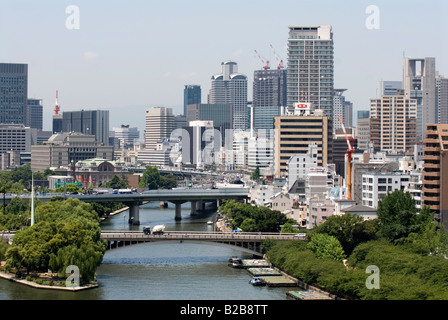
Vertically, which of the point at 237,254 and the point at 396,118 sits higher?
the point at 396,118

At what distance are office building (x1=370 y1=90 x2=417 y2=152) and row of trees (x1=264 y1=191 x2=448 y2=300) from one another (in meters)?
59.3

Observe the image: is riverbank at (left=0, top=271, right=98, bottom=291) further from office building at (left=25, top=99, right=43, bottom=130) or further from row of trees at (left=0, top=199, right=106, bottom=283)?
office building at (left=25, top=99, right=43, bottom=130)

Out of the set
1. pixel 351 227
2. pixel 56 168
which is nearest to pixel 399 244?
pixel 351 227

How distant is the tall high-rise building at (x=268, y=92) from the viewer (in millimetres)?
151750

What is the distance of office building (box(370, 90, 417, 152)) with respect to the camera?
301 ft

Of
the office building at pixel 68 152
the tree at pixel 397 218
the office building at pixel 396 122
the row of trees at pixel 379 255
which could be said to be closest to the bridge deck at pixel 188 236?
the row of trees at pixel 379 255

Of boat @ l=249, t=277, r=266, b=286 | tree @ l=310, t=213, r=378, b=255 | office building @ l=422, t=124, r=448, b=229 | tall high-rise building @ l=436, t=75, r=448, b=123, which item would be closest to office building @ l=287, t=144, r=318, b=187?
office building @ l=422, t=124, r=448, b=229

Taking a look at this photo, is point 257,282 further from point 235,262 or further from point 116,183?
point 116,183

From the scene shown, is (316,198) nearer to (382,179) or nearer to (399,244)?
(382,179)

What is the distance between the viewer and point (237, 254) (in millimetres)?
34969

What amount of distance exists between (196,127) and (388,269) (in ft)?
385

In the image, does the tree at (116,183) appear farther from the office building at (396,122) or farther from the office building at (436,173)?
the office building at (436,173)

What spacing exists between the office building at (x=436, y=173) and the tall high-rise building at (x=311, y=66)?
146 ft

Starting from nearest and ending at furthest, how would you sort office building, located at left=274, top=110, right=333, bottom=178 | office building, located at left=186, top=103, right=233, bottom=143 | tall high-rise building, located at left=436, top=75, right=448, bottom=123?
office building, located at left=274, top=110, right=333, bottom=178 < tall high-rise building, located at left=436, top=75, right=448, bottom=123 < office building, located at left=186, top=103, right=233, bottom=143
